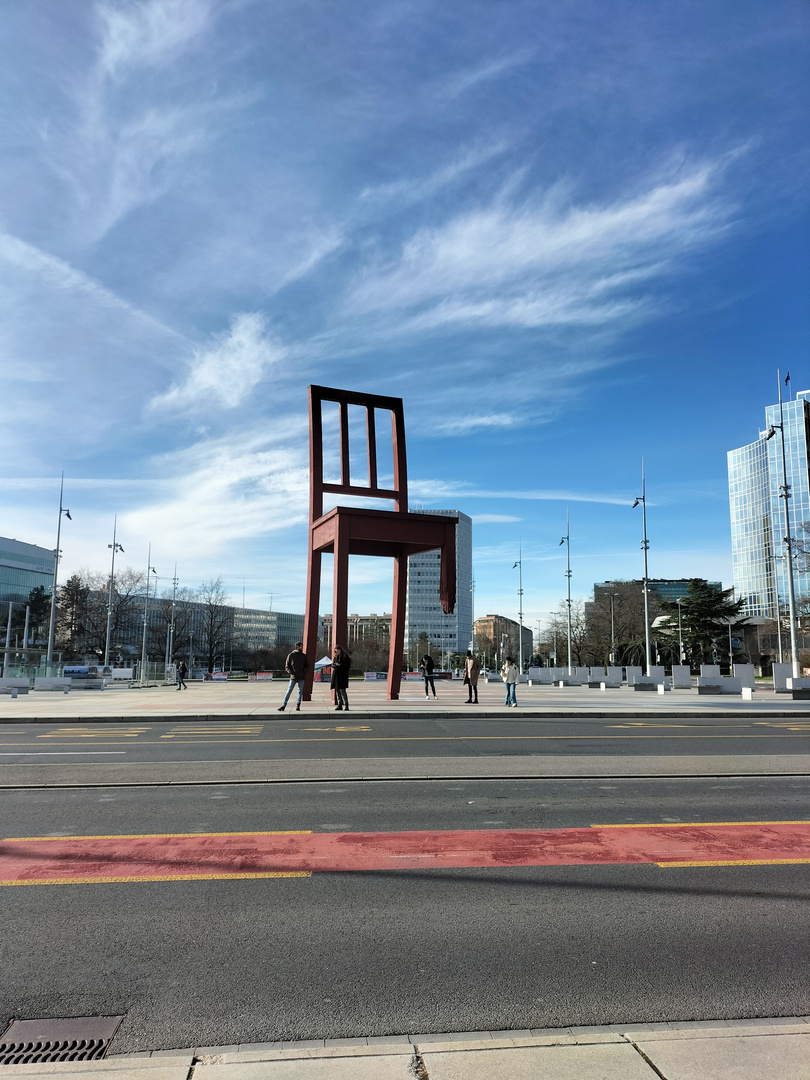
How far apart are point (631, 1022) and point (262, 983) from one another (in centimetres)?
183

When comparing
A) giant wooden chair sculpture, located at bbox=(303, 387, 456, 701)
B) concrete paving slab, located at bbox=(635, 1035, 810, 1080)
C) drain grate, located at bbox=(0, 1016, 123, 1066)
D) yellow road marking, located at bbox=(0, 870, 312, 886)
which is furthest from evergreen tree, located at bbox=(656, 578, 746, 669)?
drain grate, located at bbox=(0, 1016, 123, 1066)

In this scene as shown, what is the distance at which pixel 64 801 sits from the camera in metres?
8.40

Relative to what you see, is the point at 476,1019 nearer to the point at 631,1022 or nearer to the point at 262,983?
the point at 631,1022

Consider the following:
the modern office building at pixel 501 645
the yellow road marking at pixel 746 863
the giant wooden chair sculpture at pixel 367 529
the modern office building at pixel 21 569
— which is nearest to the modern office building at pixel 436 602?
the modern office building at pixel 501 645

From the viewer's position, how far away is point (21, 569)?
107m

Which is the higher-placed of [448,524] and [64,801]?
[448,524]

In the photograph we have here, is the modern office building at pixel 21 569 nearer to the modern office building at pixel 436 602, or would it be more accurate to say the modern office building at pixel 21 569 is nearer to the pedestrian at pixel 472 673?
the modern office building at pixel 436 602

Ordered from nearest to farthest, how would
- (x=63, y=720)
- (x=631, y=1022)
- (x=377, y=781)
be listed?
1. (x=631, y=1022)
2. (x=377, y=781)
3. (x=63, y=720)

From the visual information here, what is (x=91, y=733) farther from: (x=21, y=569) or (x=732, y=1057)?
(x=21, y=569)

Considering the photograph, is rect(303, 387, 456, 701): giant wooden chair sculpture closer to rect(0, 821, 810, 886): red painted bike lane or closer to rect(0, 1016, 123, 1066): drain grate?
rect(0, 821, 810, 886): red painted bike lane

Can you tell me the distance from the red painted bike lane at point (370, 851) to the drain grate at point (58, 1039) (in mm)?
2156

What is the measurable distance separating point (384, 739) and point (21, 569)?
108 metres

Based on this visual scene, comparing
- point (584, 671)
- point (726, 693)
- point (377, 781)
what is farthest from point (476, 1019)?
point (584, 671)

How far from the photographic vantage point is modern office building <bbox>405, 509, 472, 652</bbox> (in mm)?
145625
